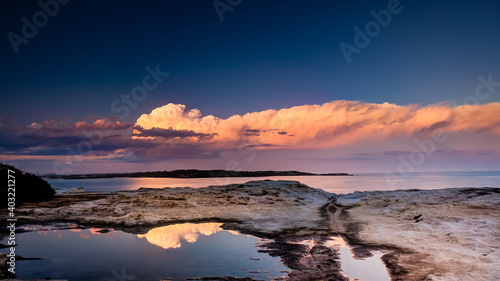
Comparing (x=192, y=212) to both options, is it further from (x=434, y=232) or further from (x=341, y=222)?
(x=434, y=232)

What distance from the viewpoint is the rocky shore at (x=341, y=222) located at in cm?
1154

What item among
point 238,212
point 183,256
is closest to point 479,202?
point 238,212

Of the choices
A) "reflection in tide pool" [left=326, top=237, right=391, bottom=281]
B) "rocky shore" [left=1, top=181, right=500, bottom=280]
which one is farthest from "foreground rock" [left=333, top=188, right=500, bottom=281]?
"reflection in tide pool" [left=326, top=237, right=391, bottom=281]

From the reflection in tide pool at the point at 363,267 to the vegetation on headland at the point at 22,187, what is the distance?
2610 centimetres

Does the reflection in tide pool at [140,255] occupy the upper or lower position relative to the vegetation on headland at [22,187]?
lower

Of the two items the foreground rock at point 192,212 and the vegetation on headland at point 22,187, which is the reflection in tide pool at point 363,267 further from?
the vegetation on headland at point 22,187

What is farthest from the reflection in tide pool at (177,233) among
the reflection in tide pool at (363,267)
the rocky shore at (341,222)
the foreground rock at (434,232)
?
the foreground rock at (434,232)

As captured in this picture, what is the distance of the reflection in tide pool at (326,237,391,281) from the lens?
34.8 ft

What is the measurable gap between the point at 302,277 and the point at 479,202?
20.4 meters

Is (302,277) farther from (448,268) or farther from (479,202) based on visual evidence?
(479,202)

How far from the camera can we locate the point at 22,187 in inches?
1075

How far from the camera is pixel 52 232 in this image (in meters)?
17.7

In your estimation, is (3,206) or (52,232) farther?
(3,206)

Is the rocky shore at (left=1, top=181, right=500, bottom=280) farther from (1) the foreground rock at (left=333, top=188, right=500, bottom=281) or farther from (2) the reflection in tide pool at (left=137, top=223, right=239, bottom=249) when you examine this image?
(2) the reflection in tide pool at (left=137, top=223, right=239, bottom=249)
